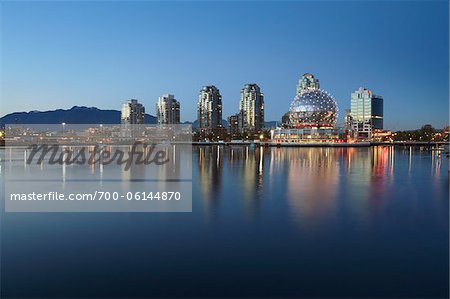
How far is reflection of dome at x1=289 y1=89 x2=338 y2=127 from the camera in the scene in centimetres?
9275

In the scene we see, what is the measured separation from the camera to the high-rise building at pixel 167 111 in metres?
193

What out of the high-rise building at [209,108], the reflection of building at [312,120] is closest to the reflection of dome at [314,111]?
the reflection of building at [312,120]

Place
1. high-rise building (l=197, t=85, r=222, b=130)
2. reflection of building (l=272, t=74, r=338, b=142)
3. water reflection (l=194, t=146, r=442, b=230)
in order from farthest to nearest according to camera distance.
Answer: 1. high-rise building (l=197, t=85, r=222, b=130)
2. reflection of building (l=272, t=74, r=338, b=142)
3. water reflection (l=194, t=146, r=442, b=230)

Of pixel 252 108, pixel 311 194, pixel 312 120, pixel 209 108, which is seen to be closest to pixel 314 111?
pixel 312 120

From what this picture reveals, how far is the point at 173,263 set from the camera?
8.98m

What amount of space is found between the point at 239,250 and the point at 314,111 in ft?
283

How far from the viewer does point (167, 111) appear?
19400 cm

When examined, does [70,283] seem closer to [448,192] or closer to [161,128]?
[448,192]

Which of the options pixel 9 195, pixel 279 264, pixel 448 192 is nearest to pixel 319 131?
pixel 448 192

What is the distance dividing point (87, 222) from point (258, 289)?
24.5ft

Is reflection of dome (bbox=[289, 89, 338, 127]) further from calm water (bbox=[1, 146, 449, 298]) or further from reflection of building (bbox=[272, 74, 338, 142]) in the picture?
calm water (bbox=[1, 146, 449, 298])

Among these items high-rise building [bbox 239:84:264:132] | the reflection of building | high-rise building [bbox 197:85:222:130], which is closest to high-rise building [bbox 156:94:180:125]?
high-rise building [bbox 197:85:222:130]

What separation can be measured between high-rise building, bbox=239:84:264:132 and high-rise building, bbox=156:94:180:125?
33.4 metres

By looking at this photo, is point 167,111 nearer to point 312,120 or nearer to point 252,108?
point 252,108
